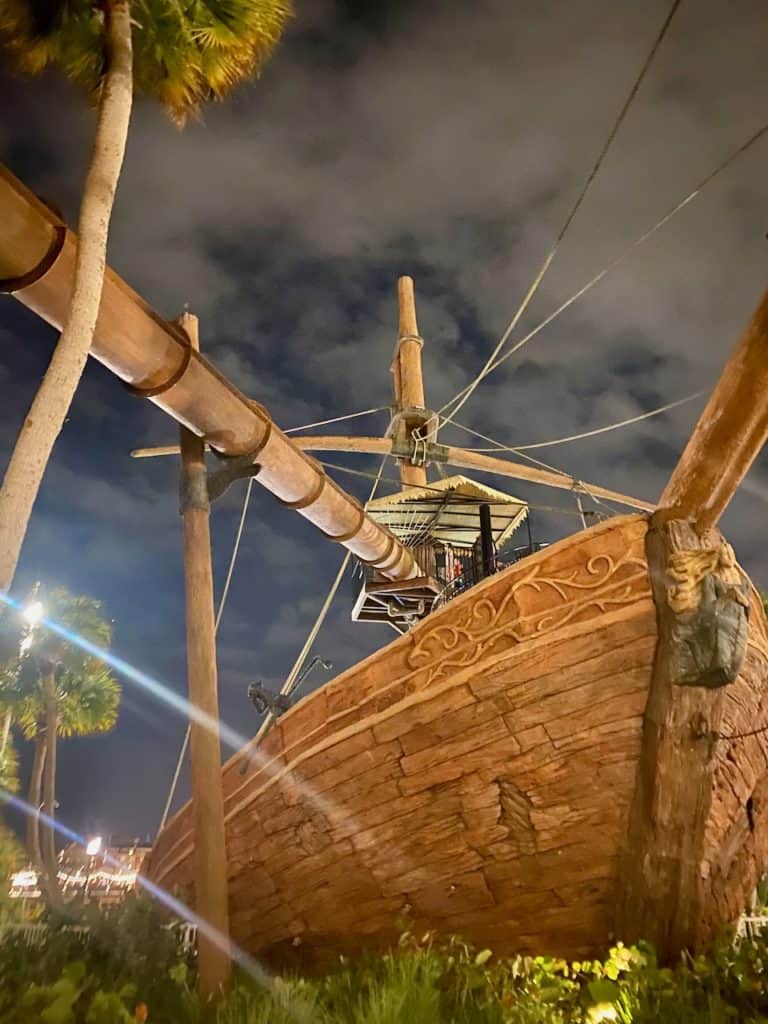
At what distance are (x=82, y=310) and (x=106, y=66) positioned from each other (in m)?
2.01

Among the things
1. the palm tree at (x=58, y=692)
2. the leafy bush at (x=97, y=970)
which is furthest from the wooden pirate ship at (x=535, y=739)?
the palm tree at (x=58, y=692)

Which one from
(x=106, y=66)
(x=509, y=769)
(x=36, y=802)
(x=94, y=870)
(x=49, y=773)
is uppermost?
(x=106, y=66)

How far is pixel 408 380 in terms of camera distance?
1389 cm

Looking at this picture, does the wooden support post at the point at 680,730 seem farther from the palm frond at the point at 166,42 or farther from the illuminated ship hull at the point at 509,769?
the palm frond at the point at 166,42

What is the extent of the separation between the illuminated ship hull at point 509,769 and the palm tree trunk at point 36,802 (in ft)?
41.7

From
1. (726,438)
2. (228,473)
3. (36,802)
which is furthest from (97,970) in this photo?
(36,802)

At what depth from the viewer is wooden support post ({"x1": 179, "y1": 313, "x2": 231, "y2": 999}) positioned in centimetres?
465

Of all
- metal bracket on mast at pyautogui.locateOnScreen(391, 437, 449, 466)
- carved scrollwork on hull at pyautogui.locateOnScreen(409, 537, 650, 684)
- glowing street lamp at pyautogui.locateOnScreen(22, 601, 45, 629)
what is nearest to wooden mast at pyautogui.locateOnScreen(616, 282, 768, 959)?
carved scrollwork on hull at pyautogui.locateOnScreen(409, 537, 650, 684)

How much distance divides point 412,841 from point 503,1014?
3.55 feet

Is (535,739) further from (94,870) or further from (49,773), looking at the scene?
(94,870)

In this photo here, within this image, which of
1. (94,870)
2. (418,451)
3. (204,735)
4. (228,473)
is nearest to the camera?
(204,735)

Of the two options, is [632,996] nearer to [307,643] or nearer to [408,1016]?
[408,1016]

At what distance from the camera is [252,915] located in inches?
224

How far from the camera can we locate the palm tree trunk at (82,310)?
140 inches
